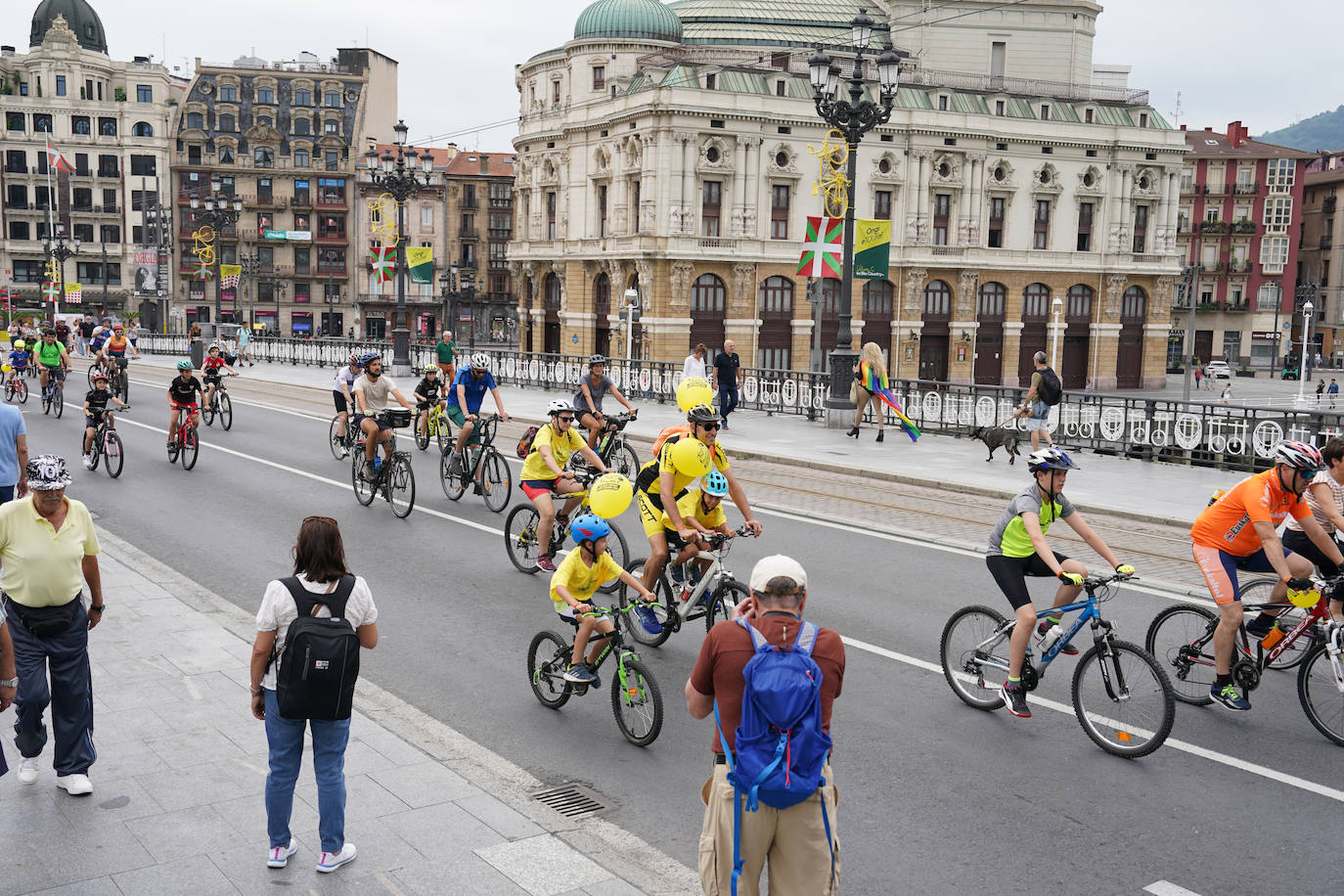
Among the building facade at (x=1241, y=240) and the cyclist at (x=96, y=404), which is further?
the building facade at (x=1241, y=240)

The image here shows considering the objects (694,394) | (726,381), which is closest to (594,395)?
(694,394)

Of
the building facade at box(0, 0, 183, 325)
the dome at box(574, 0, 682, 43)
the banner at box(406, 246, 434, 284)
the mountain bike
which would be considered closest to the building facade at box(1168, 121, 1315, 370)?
the dome at box(574, 0, 682, 43)

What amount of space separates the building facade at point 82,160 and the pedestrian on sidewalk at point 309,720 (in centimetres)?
9119

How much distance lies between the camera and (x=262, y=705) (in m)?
5.46

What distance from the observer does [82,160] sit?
91.1m

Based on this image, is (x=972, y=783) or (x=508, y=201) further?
(x=508, y=201)

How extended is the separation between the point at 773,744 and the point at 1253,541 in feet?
16.4

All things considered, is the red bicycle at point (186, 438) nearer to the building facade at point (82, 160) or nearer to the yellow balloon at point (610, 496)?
the yellow balloon at point (610, 496)

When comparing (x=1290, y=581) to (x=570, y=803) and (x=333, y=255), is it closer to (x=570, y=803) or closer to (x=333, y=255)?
(x=570, y=803)

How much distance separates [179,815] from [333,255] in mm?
93562

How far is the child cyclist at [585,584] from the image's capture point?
24.8ft

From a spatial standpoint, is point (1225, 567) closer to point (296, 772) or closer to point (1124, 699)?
point (1124, 699)

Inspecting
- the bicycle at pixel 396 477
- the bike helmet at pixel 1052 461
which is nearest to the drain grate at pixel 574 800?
the bike helmet at pixel 1052 461

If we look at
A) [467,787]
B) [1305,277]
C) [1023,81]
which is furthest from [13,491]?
[1305,277]
